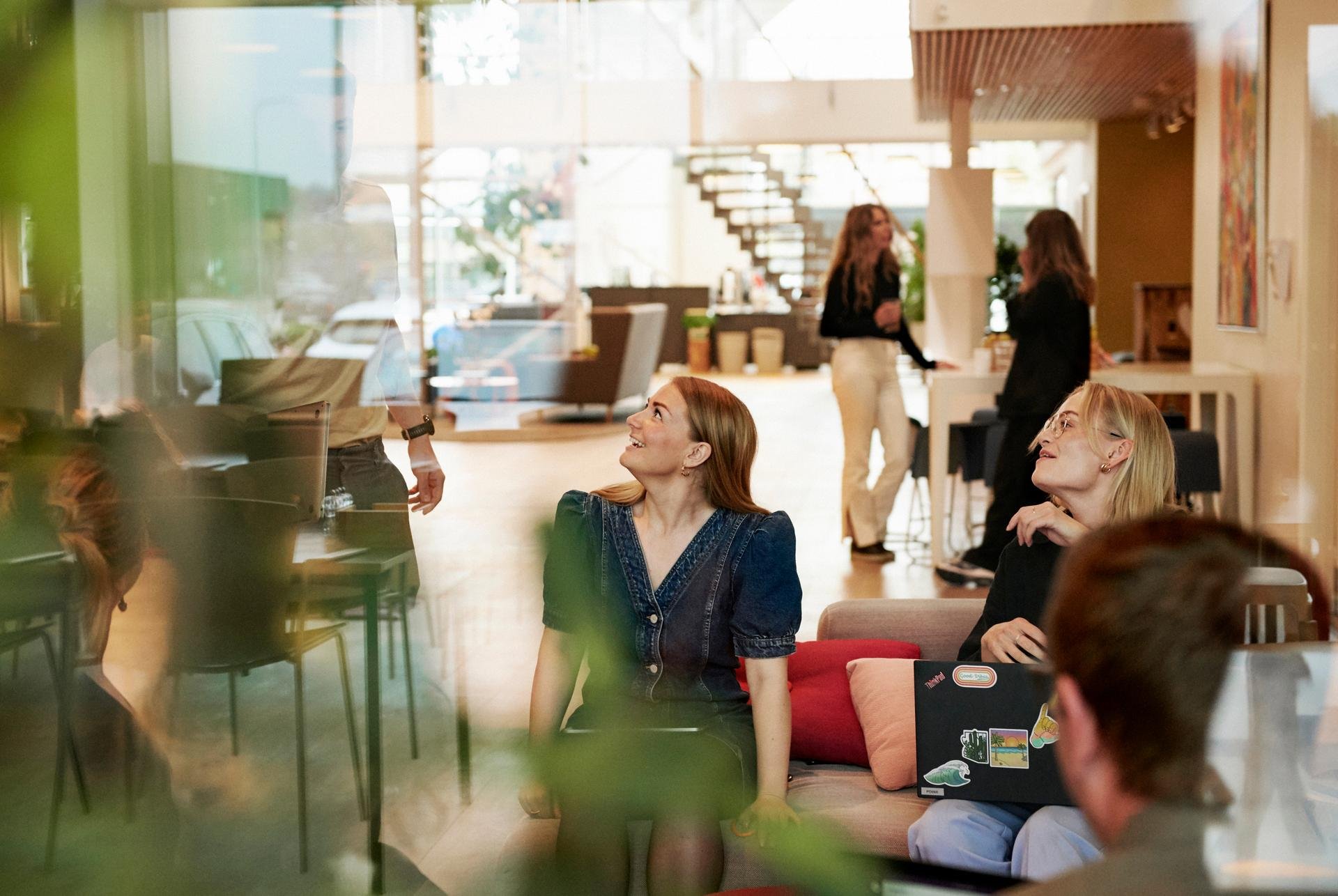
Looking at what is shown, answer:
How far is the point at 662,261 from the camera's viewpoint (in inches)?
131

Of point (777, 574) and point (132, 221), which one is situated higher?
point (132, 221)

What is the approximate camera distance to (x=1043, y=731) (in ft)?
3.94

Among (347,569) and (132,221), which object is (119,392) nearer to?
(132,221)

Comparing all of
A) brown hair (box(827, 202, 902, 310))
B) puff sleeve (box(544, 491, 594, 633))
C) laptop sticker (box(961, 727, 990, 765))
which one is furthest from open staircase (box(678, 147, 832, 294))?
puff sleeve (box(544, 491, 594, 633))

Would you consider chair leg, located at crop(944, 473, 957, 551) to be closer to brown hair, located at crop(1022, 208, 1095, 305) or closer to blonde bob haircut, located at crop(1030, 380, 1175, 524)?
brown hair, located at crop(1022, 208, 1095, 305)

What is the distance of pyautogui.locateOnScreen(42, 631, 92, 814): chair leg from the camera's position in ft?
3.61

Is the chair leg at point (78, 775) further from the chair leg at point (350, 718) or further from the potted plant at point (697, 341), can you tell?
the potted plant at point (697, 341)

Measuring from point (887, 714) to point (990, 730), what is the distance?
0.26m

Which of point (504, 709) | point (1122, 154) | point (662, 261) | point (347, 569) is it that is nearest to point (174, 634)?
point (347, 569)

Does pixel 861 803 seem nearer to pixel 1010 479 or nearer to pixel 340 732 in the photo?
pixel 340 732

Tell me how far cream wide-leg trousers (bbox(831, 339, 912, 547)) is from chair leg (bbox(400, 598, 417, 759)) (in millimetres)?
2436

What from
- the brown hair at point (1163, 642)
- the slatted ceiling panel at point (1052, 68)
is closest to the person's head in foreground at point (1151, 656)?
the brown hair at point (1163, 642)

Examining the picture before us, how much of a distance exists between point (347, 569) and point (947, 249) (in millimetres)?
4051

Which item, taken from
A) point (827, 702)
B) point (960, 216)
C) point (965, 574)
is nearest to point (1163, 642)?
point (827, 702)
